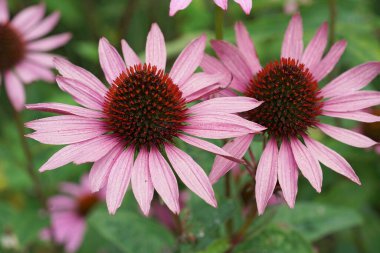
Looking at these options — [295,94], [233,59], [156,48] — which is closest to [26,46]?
[156,48]

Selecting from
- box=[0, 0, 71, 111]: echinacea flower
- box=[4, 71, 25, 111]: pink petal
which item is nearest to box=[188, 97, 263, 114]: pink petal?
box=[4, 71, 25, 111]: pink petal

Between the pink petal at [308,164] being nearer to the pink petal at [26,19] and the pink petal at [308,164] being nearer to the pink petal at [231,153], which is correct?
the pink petal at [231,153]

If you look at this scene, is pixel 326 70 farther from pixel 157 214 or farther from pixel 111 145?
pixel 157 214

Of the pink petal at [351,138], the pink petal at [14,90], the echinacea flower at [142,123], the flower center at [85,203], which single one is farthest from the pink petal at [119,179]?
the flower center at [85,203]

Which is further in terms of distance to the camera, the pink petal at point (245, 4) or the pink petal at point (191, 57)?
the pink petal at point (191, 57)

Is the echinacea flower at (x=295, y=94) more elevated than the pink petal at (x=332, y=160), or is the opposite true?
the echinacea flower at (x=295, y=94)

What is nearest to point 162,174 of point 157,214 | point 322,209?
point 322,209

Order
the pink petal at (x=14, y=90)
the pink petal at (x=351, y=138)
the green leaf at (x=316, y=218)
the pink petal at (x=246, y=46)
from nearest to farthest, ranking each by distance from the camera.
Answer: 1. the pink petal at (x=351, y=138)
2. the pink petal at (x=246, y=46)
3. the green leaf at (x=316, y=218)
4. the pink petal at (x=14, y=90)
